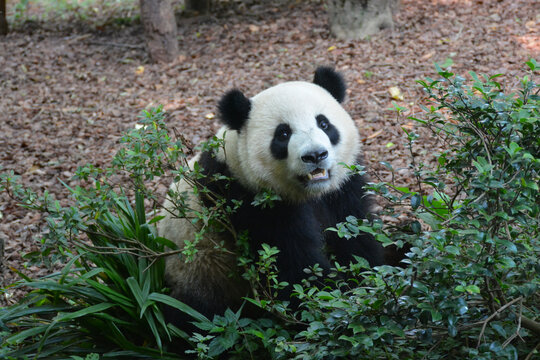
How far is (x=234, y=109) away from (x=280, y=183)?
582 millimetres

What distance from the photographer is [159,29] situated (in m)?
8.63

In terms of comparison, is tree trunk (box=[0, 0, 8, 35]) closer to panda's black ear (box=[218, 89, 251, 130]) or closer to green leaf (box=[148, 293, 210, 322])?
panda's black ear (box=[218, 89, 251, 130])

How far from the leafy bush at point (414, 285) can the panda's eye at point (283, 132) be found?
2.06 ft

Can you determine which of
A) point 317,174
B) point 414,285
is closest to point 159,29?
point 317,174

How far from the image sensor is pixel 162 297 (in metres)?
3.81

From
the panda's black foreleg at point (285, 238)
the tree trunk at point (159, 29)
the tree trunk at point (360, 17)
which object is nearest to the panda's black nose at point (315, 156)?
the panda's black foreleg at point (285, 238)

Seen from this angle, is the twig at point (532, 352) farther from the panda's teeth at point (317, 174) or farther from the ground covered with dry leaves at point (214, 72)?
the ground covered with dry leaves at point (214, 72)

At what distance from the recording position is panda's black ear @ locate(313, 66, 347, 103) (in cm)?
413

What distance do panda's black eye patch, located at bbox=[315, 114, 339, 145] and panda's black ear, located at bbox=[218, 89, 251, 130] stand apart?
1.62 feet

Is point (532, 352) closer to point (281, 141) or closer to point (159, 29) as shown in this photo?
point (281, 141)

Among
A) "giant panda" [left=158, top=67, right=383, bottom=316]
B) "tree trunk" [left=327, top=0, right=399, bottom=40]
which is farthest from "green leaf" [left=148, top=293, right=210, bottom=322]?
"tree trunk" [left=327, top=0, right=399, bottom=40]

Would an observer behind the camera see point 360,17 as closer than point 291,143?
No

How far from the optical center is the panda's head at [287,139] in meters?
3.66

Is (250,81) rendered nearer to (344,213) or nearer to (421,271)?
(344,213)
